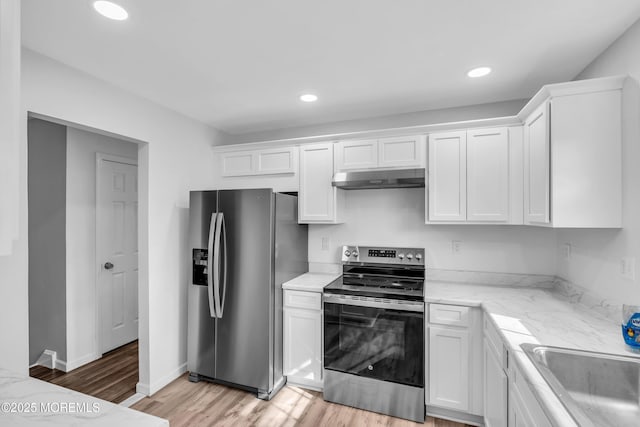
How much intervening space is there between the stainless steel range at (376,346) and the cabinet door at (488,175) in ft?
2.64

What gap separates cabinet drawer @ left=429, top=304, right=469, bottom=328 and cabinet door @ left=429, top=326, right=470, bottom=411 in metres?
0.05

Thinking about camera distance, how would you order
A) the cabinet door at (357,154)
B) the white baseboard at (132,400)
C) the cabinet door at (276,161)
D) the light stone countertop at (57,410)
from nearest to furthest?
the light stone countertop at (57,410) < the white baseboard at (132,400) < the cabinet door at (357,154) < the cabinet door at (276,161)

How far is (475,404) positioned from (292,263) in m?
1.77

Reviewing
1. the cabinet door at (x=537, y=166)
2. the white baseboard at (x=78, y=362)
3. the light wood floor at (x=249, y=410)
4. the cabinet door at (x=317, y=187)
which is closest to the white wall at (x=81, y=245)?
the white baseboard at (x=78, y=362)

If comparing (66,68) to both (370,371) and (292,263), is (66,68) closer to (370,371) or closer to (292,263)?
(292,263)

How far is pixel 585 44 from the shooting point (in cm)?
182

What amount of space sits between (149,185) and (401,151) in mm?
2159

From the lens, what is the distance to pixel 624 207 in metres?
1.67

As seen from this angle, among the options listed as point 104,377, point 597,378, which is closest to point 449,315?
point 597,378

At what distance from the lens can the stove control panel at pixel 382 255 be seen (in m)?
2.89

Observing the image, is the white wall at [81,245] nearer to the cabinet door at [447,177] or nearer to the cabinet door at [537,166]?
the cabinet door at [447,177]

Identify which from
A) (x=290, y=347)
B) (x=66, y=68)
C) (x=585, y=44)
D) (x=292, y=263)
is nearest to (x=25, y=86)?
(x=66, y=68)

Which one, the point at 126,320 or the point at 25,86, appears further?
A: the point at 126,320

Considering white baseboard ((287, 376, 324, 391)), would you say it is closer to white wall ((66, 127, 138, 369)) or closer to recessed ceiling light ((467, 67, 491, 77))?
white wall ((66, 127, 138, 369))
